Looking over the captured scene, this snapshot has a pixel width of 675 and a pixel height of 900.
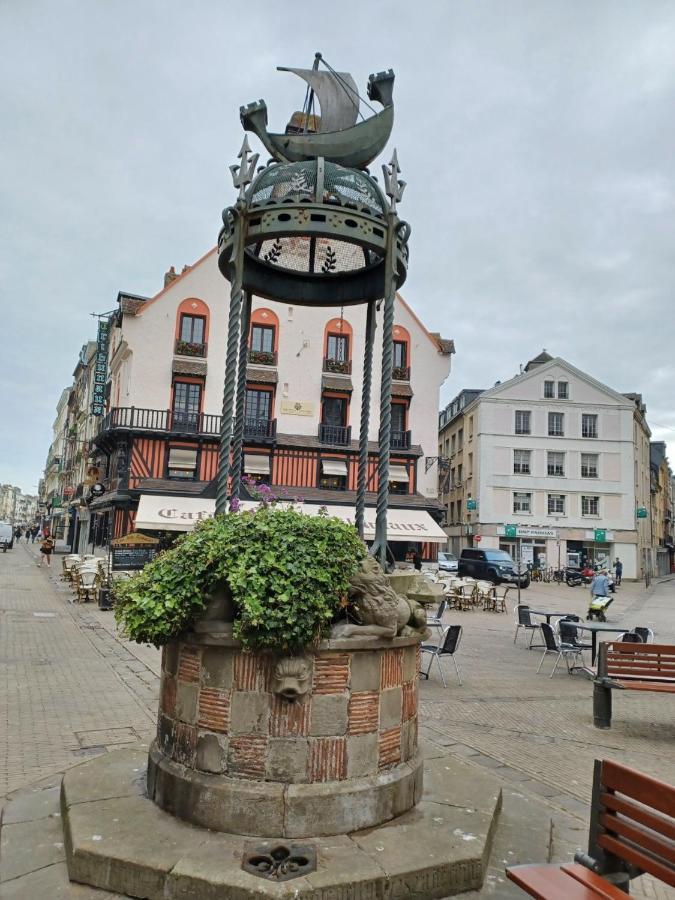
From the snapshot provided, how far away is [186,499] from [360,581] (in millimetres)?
24386

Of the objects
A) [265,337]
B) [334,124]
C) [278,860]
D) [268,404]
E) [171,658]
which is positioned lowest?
[278,860]

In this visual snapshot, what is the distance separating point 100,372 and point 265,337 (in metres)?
10.6

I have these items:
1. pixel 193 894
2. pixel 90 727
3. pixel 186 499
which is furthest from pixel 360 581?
pixel 186 499

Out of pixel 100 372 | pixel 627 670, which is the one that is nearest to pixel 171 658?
pixel 627 670

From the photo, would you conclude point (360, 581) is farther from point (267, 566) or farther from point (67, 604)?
point (67, 604)

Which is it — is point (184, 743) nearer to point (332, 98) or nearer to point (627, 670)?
point (627, 670)

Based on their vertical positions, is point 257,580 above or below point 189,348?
below

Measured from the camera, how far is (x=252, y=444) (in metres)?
30.4

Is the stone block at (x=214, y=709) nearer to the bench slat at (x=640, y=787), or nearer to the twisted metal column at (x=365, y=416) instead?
the bench slat at (x=640, y=787)

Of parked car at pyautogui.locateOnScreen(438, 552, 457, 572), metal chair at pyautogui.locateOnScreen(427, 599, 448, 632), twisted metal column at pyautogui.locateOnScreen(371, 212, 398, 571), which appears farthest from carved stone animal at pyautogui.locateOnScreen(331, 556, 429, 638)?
parked car at pyautogui.locateOnScreen(438, 552, 457, 572)

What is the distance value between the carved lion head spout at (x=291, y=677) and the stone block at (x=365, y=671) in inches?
12.0

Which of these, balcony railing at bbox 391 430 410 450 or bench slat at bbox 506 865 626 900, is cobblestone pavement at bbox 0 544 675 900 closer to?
bench slat at bbox 506 865 626 900

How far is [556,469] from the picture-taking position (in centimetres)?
4159

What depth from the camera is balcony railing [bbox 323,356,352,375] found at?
31.8 meters
